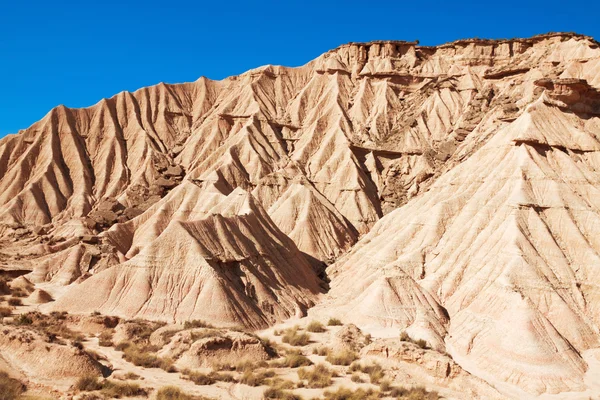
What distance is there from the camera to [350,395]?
62.3 feet

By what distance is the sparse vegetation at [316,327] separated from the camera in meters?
28.7

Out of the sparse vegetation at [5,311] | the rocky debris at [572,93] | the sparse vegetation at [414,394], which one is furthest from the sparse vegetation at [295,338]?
the rocky debris at [572,93]

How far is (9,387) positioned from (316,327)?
1626 cm

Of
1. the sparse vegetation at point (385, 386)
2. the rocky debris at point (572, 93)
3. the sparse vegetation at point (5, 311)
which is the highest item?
the rocky debris at point (572, 93)

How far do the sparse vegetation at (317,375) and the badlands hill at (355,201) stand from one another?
22.3ft

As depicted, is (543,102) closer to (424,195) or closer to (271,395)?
(424,195)

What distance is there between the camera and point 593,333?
2709 centimetres

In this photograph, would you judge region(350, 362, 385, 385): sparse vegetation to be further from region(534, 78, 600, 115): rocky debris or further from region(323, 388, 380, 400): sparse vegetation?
region(534, 78, 600, 115): rocky debris

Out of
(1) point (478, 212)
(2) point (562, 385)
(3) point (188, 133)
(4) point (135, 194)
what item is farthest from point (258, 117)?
(2) point (562, 385)

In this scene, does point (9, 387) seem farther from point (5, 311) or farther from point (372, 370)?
point (5, 311)

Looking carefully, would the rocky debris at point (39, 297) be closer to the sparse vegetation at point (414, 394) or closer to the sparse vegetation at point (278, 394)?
the sparse vegetation at point (278, 394)

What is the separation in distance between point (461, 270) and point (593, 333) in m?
7.77

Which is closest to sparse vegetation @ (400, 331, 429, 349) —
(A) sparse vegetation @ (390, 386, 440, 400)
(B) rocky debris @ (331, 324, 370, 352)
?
(B) rocky debris @ (331, 324, 370, 352)

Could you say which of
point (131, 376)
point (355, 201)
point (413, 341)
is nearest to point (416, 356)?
point (413, 341)
